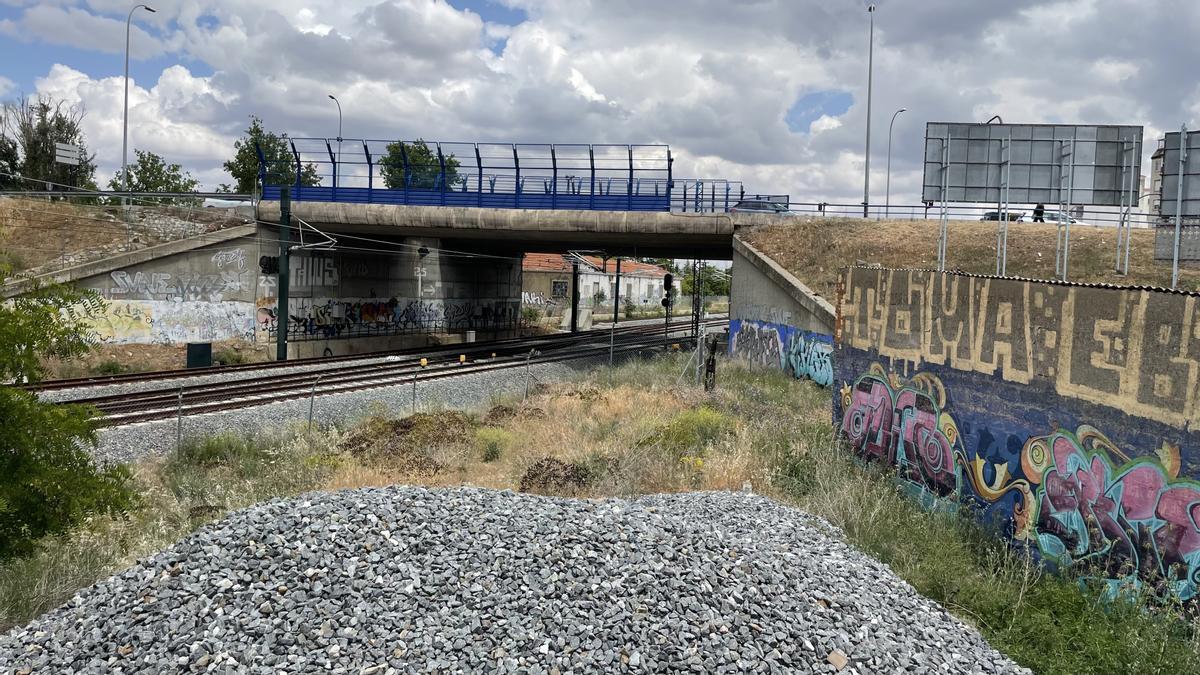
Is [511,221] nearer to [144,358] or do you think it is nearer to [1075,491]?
[144,358]

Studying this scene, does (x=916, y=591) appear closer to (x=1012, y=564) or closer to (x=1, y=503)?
(x=1012, y=564)

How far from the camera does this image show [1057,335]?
355 inches

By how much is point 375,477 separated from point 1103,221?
22.2 m

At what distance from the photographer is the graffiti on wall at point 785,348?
2233 centimetres

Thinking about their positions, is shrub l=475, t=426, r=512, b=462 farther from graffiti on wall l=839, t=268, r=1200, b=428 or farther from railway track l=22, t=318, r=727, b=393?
railway track l=22, t=318, r=727, b=393

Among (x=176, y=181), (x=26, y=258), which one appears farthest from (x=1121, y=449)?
(x=176, y=181)

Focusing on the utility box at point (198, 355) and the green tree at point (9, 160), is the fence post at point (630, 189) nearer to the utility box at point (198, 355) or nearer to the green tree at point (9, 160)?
the utility box at point (198, 355)

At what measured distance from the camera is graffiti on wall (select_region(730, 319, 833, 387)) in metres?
22.3

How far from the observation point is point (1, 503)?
707 centimetres

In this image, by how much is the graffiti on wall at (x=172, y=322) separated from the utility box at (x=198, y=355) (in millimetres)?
2175

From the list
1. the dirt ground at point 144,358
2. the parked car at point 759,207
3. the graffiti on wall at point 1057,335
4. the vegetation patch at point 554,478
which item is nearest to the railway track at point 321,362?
the dirt ground at point 144,358

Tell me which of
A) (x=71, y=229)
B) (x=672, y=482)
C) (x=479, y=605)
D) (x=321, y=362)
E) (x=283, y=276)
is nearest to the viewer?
(x=479, y=605)

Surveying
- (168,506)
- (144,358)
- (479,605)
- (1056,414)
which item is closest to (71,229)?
(144,358)

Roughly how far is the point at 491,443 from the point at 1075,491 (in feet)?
30.8
